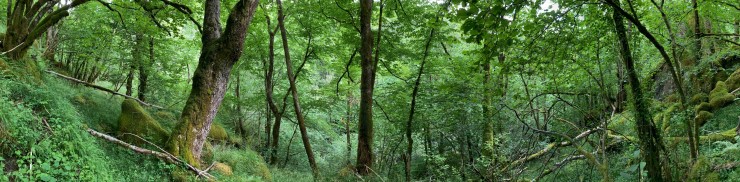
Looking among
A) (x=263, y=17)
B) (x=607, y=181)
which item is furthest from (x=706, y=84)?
(x=263, y=17)

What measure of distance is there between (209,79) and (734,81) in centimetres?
1013

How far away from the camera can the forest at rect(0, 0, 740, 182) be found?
9.65 feet

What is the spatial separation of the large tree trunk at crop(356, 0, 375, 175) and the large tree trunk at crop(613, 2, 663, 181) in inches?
228

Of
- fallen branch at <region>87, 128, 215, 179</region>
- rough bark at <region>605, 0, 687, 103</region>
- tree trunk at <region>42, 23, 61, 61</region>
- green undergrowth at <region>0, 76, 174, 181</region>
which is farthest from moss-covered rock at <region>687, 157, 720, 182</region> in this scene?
tree trunk at <region>42, 23, 61, 61</region>

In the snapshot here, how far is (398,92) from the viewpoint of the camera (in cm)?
1121

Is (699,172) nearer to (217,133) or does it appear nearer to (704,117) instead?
(704,117)

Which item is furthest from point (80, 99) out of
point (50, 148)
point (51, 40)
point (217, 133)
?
point (50, 148)

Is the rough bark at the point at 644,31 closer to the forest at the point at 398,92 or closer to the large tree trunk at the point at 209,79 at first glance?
the forest at the point at 398,92

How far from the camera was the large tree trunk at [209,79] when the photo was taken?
18.8 feet

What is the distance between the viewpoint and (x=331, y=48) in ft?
39.2

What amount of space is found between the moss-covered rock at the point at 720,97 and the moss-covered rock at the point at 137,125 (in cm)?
1040

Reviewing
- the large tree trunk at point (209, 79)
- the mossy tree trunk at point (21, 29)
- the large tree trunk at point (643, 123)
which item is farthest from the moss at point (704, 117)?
the mossy tree trunk at point (21, 29)

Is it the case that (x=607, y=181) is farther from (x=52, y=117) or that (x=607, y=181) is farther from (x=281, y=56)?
(x=281, y=56)

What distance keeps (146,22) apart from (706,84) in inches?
488
